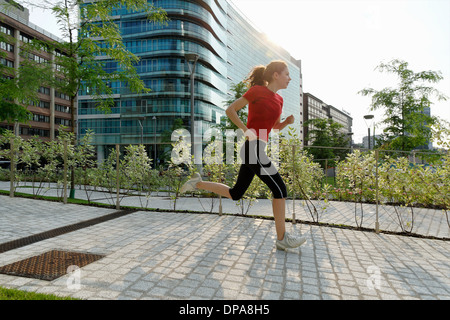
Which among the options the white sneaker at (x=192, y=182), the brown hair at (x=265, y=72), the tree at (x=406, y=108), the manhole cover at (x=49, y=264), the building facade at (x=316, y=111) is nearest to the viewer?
the manhole cover at (x=49, y=264)

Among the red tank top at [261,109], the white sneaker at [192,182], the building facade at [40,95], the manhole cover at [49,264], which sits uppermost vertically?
the building facade at [40,95]

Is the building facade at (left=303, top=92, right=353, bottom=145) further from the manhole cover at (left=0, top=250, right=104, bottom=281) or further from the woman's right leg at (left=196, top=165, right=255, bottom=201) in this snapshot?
the manhole cover at (left=0, top=250, right=104, bottom=281)

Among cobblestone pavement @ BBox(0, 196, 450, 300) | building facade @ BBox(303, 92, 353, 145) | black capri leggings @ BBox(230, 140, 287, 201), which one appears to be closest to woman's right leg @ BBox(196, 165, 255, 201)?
black capri leggings @ BBox(230, 140, 287, 201)

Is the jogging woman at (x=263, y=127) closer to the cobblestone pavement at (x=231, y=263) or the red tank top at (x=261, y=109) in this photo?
the red tank top at (x=261, y=109)

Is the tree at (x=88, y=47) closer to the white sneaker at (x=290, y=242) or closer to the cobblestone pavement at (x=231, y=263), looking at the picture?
the cobblestone pavement at (x=231, y=263)

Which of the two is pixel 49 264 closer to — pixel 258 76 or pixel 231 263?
pixel 231 263

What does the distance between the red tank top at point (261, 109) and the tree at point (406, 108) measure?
1280cm

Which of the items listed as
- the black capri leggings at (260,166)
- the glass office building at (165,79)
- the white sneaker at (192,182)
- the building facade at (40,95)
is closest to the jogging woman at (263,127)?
the black capri leggings at (260,166)

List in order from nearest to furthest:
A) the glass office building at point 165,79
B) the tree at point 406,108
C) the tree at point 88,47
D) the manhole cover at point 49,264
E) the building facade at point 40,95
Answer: the manhole cover at point 49,264 < the tree at point 88,47 < the tree at point 406,108 < the glass office building at point 165,79 < the building facade at point 40,95

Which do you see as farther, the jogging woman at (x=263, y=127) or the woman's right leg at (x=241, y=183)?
the woman's right leg at (x=241, y=183)

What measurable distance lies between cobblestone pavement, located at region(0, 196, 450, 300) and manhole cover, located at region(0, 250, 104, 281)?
12cm

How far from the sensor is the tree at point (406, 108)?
13359mm

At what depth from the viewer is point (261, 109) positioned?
11.0 ft

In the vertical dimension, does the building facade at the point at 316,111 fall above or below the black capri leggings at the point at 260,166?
above
